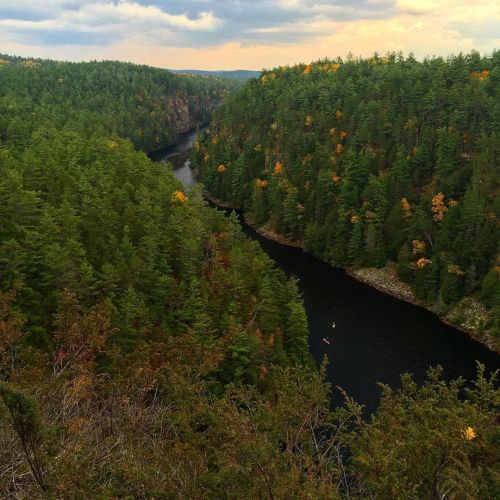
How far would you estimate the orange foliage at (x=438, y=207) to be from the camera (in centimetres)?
8056

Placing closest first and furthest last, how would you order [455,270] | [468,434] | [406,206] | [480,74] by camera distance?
[468,434]
[455,270]
[406,206]
[480,74]

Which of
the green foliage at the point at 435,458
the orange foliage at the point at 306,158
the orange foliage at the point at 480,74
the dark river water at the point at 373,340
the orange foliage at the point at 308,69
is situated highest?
the orange foliage at the point at 308,69

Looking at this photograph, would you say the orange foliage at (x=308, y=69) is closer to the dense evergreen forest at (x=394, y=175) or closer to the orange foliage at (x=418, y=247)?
the dense evergreen forest at (x=394, y=175)

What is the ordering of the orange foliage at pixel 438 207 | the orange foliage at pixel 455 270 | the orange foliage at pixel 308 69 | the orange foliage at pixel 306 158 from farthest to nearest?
the orange foliage at pixel 308 69 < the orange foliage at pixel 306 158 < the orange foliage at pixel 438 207 < the orange foliage at pixel 455 270

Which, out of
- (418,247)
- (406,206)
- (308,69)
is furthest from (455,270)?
(308,69)

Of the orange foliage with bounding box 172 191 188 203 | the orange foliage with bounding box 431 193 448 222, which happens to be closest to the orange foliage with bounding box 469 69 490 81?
the orange foliage with bounding box 431 193 448 222

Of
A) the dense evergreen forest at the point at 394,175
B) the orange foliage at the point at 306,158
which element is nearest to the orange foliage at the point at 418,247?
the dense evergreen forest at the point at 394,175

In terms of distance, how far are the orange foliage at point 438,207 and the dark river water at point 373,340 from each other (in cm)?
1717

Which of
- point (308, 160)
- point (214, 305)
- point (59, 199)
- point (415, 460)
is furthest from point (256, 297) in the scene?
point (308, 160)

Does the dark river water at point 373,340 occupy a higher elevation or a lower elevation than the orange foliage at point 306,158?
lower

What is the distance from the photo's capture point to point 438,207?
8138 cm

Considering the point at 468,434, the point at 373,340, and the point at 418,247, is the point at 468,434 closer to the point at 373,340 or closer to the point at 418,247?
the point at 373,340

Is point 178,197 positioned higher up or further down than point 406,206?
higher up

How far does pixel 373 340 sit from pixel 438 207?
106ft
